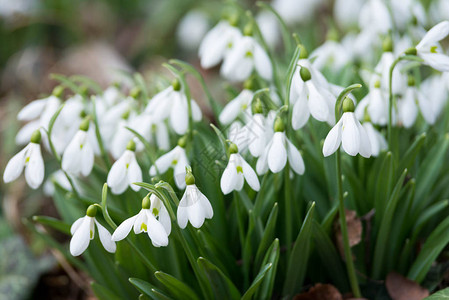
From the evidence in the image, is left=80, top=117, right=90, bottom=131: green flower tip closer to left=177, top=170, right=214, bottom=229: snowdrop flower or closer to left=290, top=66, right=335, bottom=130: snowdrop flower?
left=177, top=170, right=214, bottom=229: snowdrop flower

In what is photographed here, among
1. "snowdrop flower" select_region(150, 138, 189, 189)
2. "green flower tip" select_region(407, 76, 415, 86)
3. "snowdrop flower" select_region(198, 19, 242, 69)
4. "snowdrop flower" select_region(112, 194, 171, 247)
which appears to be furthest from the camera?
"snowdrop flower" select_region(198, 19, 242, 69)

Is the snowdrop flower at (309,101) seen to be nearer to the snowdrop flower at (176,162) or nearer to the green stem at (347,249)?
the green stem at (347,249)

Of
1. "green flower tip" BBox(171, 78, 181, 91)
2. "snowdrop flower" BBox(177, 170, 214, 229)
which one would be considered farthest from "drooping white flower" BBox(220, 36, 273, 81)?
"snowdrop flower" BBox(177, 170, 214, 229)

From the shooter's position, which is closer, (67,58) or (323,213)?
(323,213)

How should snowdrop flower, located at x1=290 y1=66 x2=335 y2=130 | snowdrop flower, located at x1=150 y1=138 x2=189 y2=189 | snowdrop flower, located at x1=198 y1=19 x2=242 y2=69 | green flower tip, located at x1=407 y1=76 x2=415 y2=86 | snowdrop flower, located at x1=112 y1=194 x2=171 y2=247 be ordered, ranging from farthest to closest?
snowdrop flower, located at x1=198 y1=19 x2=242 y2=69 → green flower tip, located at x1=407 y1=76 x2=415 y2=86 → snowdrop flower, located at x1=150 y1=138 x2=189 y2=189 → snowdrop flower, located at x1=290 y1=66 x2=335 y2=130 → snowdrop flower, located at x1=112 y1=194 x2=171 y2=247

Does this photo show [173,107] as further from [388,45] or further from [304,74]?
[388,45]

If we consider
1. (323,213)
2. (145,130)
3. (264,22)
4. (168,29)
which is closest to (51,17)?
(168,29)

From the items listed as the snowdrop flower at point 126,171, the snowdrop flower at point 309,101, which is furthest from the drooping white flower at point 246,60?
the snowdrop flower at point 126,171

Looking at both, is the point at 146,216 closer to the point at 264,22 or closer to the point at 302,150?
the point at 302,150
